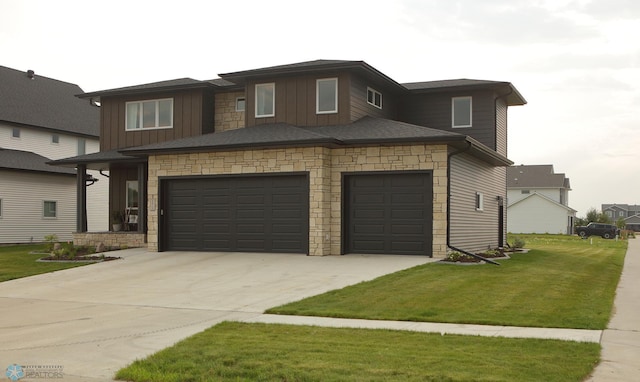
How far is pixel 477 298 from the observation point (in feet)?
41.1

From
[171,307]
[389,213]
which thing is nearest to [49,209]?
[389,213]

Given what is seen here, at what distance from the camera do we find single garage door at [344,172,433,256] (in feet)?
64.6

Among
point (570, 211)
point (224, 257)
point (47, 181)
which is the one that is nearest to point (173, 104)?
point (224, 257)

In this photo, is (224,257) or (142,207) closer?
(224,257)

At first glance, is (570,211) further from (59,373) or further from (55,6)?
(59,373)

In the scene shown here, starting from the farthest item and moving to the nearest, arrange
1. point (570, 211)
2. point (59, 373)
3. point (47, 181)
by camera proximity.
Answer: point (570, 211), point (47, 181), point (59, 373)

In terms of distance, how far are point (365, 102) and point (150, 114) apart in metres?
9.29

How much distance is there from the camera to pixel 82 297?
14.2 meters

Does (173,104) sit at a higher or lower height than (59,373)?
higher

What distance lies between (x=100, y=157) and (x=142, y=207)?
9.18 ft

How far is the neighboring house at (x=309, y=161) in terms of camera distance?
65.4ft

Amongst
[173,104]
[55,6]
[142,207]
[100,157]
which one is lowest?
[142,207]

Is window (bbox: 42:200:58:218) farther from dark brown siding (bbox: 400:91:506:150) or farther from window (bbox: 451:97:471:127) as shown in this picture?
window (bbox: 451:97:471:127)

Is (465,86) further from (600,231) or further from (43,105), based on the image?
(600,231)
